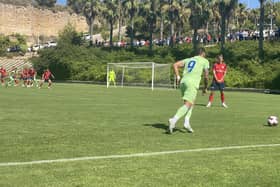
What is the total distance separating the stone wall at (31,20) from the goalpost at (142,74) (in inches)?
2907

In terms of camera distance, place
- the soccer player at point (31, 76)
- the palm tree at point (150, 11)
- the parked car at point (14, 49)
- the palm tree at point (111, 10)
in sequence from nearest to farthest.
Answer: the soccer player at point (31, 76) → the palm tree at point (150, 11) → the parked car at point (14, 49) → the palm tree at point (111, 10)

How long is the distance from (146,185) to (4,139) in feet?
15.4

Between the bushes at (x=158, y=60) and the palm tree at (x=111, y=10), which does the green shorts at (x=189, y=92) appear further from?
the palm tree at (x=111, y=10)

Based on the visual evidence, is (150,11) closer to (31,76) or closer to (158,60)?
(158,60)

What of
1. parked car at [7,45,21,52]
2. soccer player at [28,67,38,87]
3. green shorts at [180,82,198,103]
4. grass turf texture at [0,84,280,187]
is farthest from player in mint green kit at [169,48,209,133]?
parked car at [7,45,21,52]

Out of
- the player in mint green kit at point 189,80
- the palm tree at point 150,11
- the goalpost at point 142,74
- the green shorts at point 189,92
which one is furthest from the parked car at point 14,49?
the green shorts at point 189,92

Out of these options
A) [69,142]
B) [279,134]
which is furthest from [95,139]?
[279,134]

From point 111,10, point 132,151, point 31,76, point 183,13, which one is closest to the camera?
point 132,151

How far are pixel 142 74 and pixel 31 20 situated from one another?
278 feet

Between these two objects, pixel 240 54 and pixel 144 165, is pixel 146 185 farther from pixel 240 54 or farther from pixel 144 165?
pixel 240 54

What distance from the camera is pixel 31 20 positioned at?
138250 millimetres

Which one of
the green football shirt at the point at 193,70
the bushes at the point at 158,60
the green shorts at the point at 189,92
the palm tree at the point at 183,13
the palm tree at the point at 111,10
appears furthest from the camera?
the palm tree at the point at 111,10

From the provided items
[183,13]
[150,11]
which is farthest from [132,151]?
[183,13]

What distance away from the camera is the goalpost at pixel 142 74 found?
56.1 m
